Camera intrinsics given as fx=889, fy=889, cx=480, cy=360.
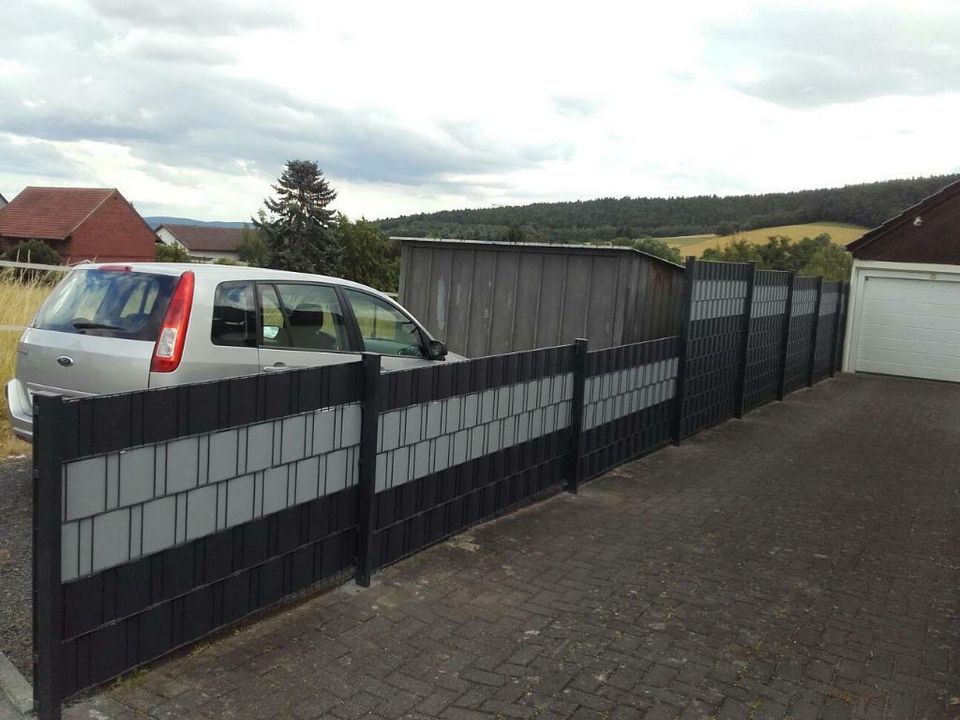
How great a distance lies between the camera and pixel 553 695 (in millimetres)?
3914

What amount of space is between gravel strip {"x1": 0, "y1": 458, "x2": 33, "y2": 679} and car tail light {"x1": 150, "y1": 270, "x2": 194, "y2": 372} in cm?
112

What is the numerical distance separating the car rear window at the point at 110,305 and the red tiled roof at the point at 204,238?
12530cm

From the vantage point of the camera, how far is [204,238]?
432 ft

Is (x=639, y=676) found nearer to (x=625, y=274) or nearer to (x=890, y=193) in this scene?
(x=625, y=274)

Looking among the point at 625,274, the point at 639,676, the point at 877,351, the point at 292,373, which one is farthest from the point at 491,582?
the point at 877,351

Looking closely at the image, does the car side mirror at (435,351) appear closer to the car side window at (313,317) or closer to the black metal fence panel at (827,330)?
the car side window at (313,317)

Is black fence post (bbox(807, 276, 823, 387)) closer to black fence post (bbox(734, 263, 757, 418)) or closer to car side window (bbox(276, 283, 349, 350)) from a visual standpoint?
black fence post (bbox(734, 263, 757, 418))

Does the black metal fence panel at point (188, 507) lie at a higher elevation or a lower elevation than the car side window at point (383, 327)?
lower

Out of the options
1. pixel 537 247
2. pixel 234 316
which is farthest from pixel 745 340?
pixel 234 316

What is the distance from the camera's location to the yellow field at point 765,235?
62094 mm

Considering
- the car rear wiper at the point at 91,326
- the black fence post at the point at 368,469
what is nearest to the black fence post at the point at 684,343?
the black fence post at the point at 368,469

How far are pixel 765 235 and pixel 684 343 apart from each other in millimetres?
58698

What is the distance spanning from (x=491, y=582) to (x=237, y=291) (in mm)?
2494

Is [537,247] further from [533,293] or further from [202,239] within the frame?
[202,239]
